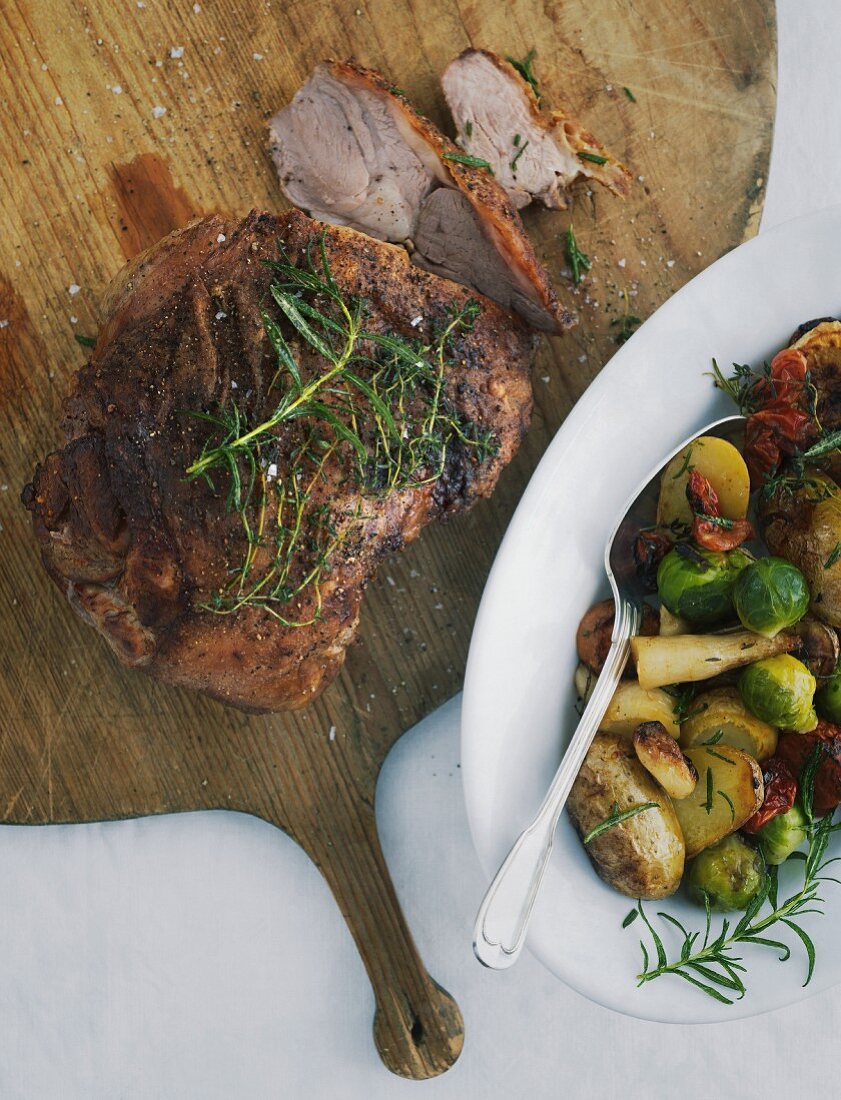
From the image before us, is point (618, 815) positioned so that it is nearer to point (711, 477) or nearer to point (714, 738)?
point (714, 738)

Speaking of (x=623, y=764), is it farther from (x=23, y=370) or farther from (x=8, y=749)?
(x=23, y=370)

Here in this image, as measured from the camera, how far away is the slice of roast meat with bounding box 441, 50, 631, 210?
2135mm

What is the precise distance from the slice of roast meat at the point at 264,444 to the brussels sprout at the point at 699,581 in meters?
0.45

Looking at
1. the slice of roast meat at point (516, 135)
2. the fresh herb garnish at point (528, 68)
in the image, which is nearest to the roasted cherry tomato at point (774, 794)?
the slice of roast meat at point (516, 135)

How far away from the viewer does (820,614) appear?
6.42 feet

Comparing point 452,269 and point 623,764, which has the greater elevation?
point 452,269

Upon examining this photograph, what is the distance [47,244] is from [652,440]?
1.62m

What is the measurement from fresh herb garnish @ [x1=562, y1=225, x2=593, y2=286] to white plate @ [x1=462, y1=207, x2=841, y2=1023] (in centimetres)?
31

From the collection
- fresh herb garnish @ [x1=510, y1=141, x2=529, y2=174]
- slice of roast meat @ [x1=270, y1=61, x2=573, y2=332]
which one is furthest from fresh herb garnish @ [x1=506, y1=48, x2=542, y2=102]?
slice of roast meat @ [x1=270, y1=61, x2=573, y2=332]

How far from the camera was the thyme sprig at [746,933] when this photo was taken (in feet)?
6.36

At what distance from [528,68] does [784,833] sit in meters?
1.95

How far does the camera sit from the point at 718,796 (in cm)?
188

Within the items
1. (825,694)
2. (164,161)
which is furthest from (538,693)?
(164,161)

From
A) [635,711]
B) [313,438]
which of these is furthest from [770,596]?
[313,438]
